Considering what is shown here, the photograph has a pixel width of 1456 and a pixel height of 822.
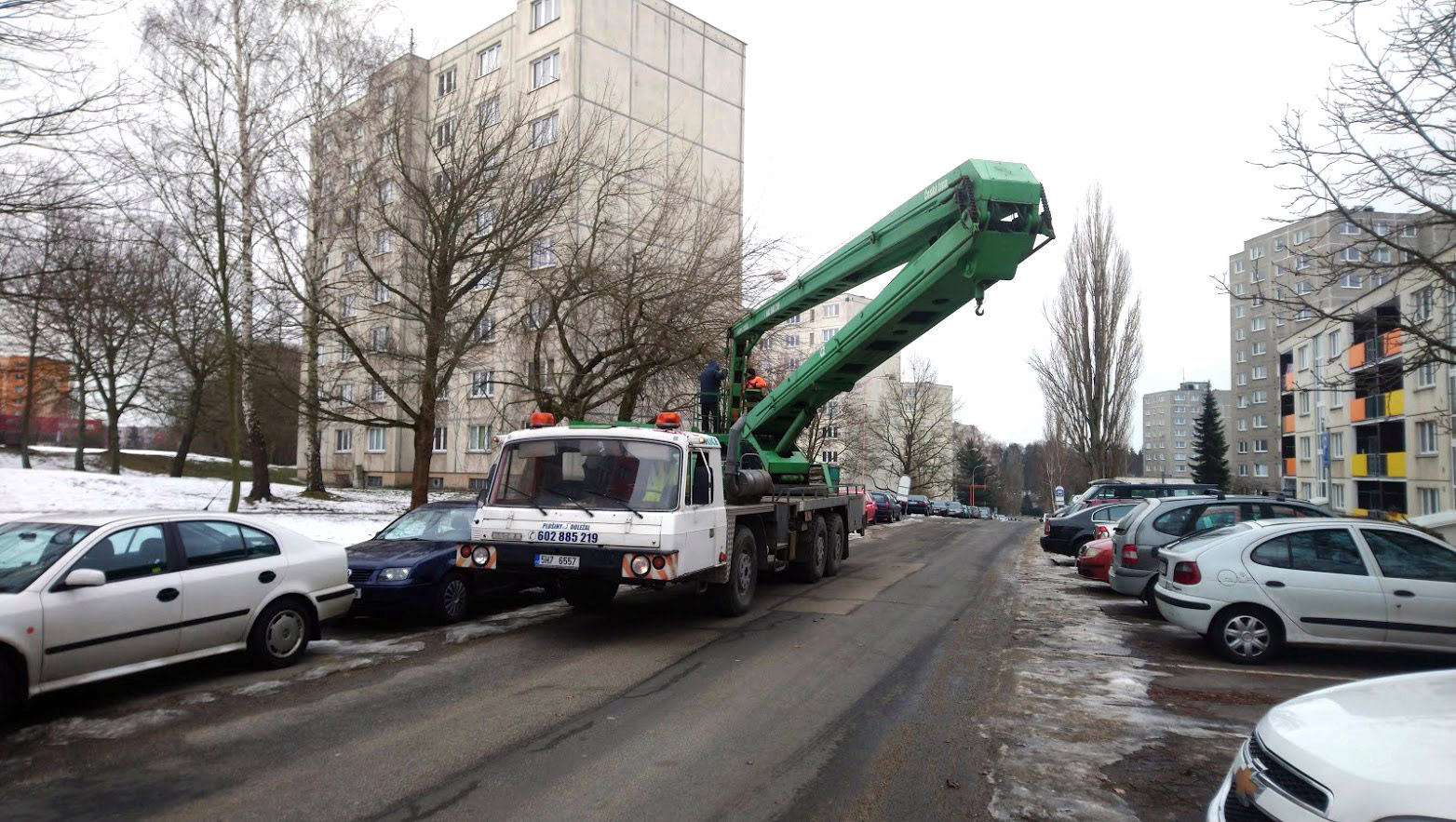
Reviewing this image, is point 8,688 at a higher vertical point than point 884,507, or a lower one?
higher

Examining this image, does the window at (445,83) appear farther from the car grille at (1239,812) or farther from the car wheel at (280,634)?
the car grille at (1239,812)

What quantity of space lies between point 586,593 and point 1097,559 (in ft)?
28.3

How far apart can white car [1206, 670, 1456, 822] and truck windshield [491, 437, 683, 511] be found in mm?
5831

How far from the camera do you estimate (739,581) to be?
34.6ft

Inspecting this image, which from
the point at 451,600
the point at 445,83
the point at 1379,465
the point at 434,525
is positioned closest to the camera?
the point at 451,600

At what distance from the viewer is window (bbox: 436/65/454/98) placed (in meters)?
18.1

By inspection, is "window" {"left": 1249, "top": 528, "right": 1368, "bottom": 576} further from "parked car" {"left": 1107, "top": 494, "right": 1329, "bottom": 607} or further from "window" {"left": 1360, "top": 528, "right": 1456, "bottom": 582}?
"parked car" {"left": 1107, "top": 494, "right": 1329, "bottom": 607}

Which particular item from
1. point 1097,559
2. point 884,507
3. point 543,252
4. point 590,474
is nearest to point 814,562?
point 1097,559

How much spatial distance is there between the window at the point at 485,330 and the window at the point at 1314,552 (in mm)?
13975

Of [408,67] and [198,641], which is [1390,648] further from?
[408,67]

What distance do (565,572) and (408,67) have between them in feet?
49.4

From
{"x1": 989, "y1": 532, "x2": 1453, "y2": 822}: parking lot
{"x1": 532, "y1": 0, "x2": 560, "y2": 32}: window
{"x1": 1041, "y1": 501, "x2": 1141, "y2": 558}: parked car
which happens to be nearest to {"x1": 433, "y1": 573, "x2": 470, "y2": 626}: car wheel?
{"x1": 989, "y1": 532, "x2": 1453, "y2": 822}: parking lot

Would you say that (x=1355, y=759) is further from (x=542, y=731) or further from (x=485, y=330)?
(x=485, y=330)

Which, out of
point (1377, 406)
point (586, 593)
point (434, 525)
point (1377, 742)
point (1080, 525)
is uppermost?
point (1377, 406)
